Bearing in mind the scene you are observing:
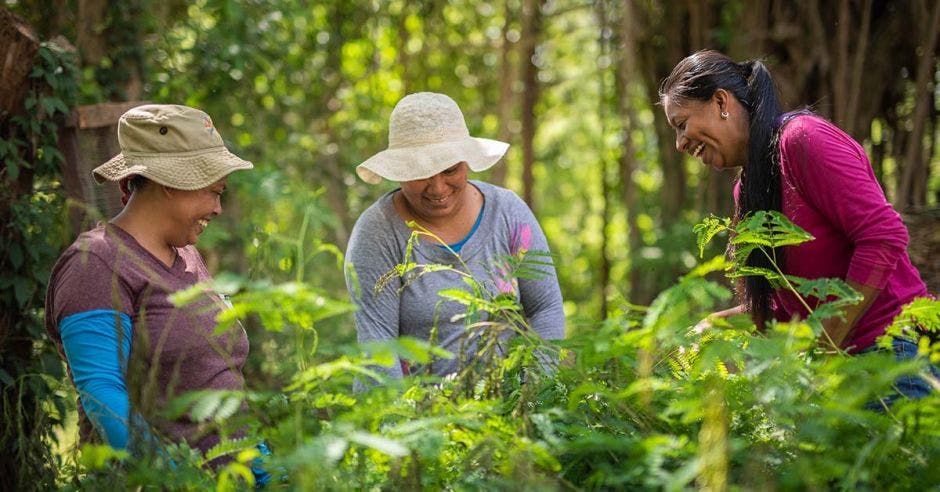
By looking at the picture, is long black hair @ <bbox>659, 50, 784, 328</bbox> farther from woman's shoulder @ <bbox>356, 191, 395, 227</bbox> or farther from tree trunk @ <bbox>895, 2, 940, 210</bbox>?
tree trunk @ <bbox>895, 2, 940, 210</bbox>

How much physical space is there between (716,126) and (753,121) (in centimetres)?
11

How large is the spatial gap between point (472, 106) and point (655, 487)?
28.2ft

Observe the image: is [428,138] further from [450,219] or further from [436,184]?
[450,219]

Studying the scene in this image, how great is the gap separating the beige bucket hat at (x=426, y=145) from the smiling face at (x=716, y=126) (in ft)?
1.99

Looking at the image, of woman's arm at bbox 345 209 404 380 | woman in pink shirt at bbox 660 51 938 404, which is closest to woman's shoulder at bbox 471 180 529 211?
woman's arm at bbox 345 209 404 380

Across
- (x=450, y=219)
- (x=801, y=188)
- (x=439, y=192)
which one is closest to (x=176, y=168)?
(x=439, y=192)

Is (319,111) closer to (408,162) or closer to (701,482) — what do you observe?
(408,162)

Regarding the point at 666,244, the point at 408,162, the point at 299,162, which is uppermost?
the point at 408,162

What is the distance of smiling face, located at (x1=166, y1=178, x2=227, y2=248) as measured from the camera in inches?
95.7

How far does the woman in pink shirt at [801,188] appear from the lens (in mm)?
2391

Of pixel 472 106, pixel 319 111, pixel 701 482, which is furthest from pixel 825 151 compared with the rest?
A: pixel 472 106

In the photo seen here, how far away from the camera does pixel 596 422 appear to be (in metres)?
1.86

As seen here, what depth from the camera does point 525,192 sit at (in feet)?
25.0

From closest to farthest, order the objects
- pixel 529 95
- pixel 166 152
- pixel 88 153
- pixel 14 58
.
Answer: pixel 166 152 → pixel 14 58 → pixel 88 153 → pixel 529 95
